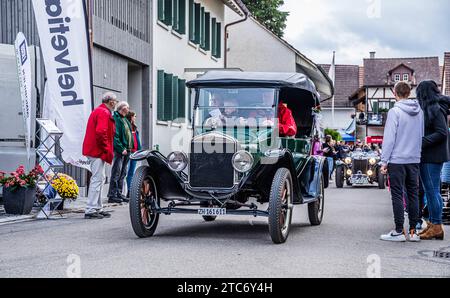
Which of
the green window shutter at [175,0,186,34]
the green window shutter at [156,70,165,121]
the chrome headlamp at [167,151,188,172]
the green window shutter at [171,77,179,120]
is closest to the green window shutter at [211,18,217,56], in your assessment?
the green window shutter at [175,0,186,34]

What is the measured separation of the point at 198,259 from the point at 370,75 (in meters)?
86.2

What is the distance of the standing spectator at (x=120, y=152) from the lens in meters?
14.9

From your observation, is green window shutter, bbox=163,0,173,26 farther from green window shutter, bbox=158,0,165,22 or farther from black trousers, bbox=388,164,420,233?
black trousers, bbox=388,164,420,233

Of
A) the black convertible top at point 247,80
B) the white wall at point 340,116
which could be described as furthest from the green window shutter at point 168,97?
the white wall at point 340,116

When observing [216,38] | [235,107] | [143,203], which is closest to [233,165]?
[143,203]

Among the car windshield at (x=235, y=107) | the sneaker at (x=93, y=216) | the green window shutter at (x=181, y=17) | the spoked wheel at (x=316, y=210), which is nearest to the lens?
the car windshield at (x=235, y=107)

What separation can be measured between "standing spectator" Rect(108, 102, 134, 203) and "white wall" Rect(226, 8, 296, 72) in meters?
28.7

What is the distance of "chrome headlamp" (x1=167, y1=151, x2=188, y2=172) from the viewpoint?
31.7ft

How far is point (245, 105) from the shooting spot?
427 inches

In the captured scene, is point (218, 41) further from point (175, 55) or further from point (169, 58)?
point (169, 58)

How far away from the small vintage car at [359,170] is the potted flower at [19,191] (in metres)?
14.7

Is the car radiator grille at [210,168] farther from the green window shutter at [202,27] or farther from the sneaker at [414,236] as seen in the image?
the green window shutter at [202,27]

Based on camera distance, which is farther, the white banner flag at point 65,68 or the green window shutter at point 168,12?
the green window shutter at point 168,12
